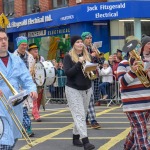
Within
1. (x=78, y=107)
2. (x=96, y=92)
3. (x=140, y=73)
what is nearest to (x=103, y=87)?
(x=96, y=92)

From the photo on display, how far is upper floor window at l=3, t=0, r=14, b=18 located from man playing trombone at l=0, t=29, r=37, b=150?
22442mm

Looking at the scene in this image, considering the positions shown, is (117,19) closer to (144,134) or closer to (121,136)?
(121,136)

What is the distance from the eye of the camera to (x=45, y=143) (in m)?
8.11

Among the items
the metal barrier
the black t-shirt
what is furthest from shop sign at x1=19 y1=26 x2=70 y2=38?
the black t-shirt

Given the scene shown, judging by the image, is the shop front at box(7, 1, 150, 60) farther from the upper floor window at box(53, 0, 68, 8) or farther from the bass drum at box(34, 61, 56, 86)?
the bass drum at box(34, 61, 56, 86)

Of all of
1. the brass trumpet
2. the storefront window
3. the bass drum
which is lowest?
the bass drum

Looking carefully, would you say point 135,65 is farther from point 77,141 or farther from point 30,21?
point 30,21

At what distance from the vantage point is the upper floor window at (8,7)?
27.5 meters

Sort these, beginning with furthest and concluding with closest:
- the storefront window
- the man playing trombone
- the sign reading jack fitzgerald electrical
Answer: the storefront window → the sign reading jack fitzgerald electrical → the man playing trombone

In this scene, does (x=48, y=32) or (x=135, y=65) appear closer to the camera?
(x=135, y=65)

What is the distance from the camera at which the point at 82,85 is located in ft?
24.4

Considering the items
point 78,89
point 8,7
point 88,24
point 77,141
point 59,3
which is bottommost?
point 77,141

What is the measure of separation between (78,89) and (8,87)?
7.68ft

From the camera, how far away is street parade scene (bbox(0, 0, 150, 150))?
5367mm
